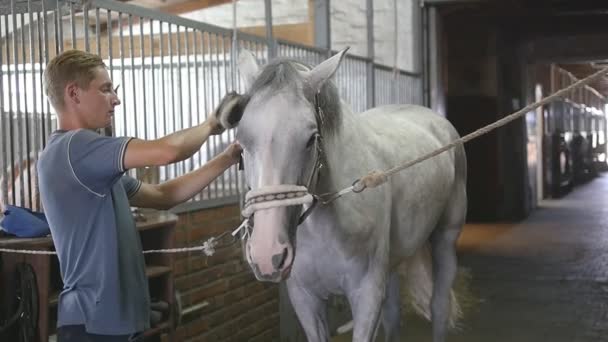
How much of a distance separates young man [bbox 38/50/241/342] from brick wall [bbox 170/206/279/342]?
139cm

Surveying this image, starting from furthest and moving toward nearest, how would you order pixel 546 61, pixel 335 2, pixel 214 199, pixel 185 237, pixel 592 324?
1. pixel 546 61
2. pixel 335 2
3. pixel 592 324
4. pixel 214 199
5. pixel 185 237

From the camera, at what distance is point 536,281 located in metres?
5.53

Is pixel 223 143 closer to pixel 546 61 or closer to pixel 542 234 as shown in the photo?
pixel 542 234

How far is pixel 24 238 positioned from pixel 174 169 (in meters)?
1.14

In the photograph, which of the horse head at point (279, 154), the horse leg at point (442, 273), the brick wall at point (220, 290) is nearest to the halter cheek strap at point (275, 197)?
the horse head at point (279, 154)

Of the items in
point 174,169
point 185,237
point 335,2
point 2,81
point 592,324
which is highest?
point 335,2

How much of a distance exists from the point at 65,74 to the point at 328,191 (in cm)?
75

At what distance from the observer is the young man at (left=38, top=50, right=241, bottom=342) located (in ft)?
5.44

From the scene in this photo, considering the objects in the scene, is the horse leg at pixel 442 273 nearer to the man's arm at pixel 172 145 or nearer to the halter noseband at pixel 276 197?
the halter noseband at pixel 276 197

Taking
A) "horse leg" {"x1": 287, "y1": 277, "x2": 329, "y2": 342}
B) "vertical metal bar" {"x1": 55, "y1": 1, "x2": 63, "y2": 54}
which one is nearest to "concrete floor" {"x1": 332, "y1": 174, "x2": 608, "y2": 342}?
"horse leg" {"x1": 287, "y1": 277, "x2": 329, "y2": 342}

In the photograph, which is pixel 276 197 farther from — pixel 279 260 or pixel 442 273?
pixel 442 273

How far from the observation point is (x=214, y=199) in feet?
11.4

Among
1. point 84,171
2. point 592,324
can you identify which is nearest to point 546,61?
point 592,324

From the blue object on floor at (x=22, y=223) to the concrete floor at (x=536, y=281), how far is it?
2234mm
